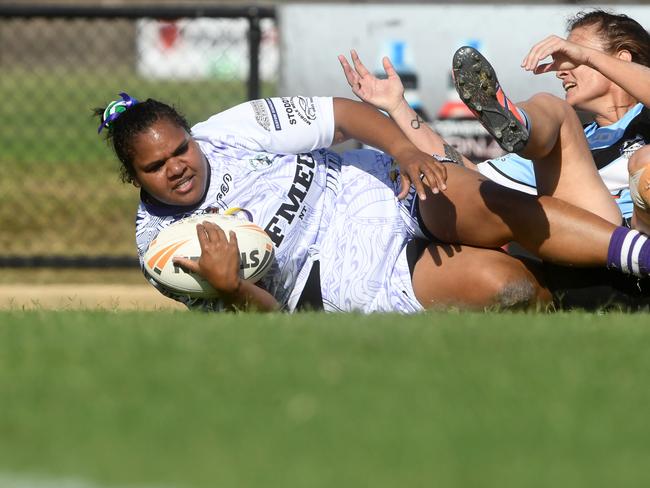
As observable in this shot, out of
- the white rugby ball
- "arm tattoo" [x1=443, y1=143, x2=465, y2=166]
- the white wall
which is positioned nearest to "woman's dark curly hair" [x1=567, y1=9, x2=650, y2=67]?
"arm tattoo" [x1=443, y1=143, x2=465, y2=166]

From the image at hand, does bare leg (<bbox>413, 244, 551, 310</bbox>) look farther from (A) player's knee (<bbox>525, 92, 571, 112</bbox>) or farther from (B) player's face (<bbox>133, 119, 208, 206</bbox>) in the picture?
(B) player's face (<bbox>133, 119, 208, 206</bbox>)

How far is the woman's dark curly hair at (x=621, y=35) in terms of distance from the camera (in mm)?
5656

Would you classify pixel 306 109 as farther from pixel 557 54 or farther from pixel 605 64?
pixel 605 64

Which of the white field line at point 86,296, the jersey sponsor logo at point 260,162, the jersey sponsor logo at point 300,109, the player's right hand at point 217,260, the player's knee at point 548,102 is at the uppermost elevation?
the player's knee at point 548,102

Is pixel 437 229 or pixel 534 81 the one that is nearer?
pixel 437 229

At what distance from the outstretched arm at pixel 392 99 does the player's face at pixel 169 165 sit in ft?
3.10

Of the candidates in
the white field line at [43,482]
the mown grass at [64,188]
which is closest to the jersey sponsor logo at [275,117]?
the white field line at [43,482]

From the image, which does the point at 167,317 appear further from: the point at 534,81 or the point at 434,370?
the point at 534,81

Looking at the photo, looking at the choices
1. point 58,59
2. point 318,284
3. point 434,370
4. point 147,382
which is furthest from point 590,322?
point 58,59

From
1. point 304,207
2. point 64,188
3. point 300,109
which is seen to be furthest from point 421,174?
point 64,188

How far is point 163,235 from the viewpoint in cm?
500

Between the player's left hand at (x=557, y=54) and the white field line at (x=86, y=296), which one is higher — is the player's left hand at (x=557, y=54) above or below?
above

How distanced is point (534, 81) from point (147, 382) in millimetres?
5092

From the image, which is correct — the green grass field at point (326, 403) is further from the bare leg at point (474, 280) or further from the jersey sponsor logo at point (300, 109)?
the jersey sponsor logo at point (300, 109)
